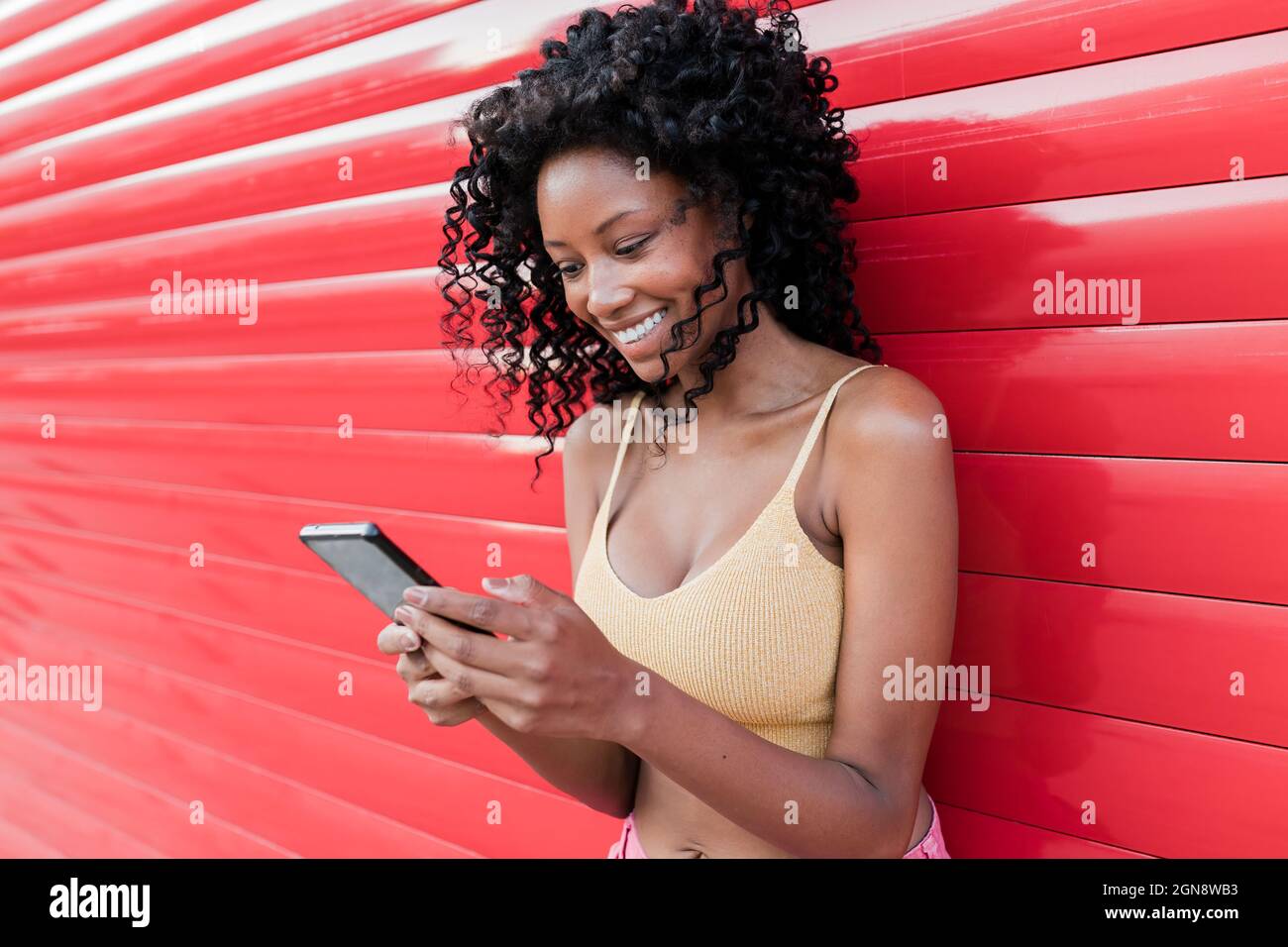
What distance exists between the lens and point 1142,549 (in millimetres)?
1784

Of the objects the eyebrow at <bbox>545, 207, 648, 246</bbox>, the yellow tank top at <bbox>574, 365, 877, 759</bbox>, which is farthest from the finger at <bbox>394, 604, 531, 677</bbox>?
the eyebrow at <bbox>545, 207, 648, 246</bbox>

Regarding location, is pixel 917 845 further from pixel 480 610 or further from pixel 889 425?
pixel 480 610

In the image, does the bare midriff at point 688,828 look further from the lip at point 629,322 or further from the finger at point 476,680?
the lip at point 629,322

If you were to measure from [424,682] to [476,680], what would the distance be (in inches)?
5.8

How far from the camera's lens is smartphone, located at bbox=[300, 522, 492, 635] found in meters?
1.42

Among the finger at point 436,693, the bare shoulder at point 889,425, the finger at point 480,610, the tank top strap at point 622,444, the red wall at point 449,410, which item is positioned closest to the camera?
the finger at point 480,610

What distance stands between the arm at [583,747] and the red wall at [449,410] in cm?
58

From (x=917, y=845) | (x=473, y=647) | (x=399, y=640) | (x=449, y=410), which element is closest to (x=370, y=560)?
(x=399, y=640)

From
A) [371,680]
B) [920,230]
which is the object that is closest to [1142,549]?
[920,230]

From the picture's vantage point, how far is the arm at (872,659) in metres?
1.48

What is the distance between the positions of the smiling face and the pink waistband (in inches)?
33.0

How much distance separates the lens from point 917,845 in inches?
70.0

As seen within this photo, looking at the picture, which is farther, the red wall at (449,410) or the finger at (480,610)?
the red wall at (449,410)

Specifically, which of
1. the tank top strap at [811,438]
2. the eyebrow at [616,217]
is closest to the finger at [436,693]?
the tank top strap at [811,438]
